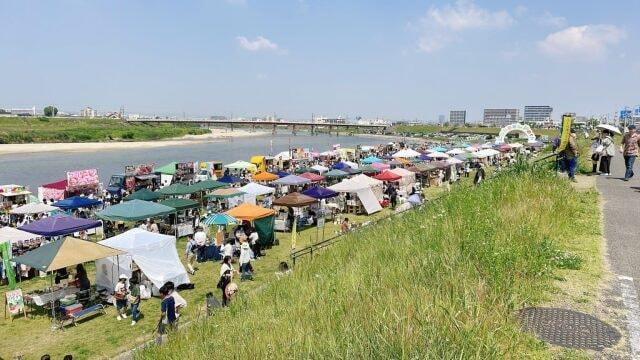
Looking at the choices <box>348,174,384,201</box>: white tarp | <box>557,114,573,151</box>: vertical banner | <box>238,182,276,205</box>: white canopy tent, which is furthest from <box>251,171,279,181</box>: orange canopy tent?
<box>557,114,573,151</box>: vertical banner

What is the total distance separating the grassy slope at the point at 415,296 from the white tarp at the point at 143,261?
18.2 feet

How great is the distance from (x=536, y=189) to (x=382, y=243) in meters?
4.20

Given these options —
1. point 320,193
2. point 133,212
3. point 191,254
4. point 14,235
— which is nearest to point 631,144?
point 320,193

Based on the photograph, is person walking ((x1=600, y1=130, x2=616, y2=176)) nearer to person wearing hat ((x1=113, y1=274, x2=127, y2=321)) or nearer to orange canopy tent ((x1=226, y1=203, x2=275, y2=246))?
orange canopy tent ((x1=226, y1=203, x2=275, y2=246))

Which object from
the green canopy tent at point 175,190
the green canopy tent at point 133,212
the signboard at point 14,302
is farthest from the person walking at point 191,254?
the green canopy tent at point 175,190

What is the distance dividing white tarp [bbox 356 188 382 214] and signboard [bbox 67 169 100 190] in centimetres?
1459

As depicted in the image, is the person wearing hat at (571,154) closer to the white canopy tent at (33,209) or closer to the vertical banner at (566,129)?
the vertical banner at (566,129)

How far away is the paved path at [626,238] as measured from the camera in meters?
4.43

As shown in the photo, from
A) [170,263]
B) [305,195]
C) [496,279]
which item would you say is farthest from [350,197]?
[496,279]

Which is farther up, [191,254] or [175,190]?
[175,190]

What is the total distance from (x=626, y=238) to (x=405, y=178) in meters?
19.1

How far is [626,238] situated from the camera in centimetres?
694

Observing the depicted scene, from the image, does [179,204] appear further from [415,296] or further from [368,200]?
[415,296]

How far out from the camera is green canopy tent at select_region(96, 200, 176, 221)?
47.9ft
